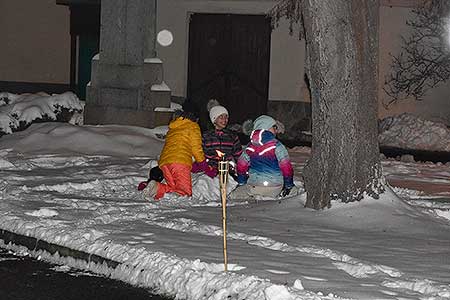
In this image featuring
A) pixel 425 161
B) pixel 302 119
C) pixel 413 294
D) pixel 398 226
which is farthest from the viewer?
pixel 302 119

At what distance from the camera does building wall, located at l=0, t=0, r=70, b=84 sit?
30.1m

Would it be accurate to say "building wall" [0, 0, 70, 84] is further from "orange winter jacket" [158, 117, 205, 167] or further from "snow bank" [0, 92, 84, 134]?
"orange winter jacket" [158, 117, 205, 167]

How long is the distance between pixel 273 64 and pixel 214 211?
14.3 m

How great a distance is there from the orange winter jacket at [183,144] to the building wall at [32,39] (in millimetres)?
18496

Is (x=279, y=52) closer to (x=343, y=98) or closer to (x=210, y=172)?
(x=210, y=172)

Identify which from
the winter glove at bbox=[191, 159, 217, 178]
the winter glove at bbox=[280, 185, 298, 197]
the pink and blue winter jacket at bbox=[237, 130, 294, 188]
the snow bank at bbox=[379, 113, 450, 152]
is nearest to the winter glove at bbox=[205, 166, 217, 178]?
the winter glove at bbox=[191, 159, 217, 178]

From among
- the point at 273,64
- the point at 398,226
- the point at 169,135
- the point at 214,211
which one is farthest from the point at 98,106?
the point at 398,226

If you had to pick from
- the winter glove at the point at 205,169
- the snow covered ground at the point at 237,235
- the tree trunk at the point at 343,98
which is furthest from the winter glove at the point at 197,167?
the tree trunk at the point at 343,98

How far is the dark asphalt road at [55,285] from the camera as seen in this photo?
7.55 metres

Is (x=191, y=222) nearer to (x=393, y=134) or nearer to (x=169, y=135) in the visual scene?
(x=169, y=135)

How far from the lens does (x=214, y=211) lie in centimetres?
1104

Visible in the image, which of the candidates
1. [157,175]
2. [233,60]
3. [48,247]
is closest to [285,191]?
[157,175]

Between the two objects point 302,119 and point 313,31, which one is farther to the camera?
point 302,119

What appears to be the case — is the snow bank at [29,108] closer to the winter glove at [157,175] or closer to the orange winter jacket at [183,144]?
the orange winter jacket at [183,144]
